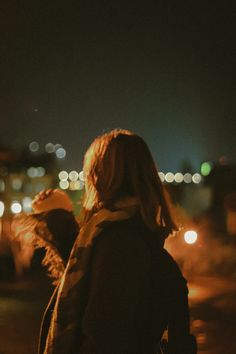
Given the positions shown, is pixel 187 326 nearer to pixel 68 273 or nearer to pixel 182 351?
pixel 182 351

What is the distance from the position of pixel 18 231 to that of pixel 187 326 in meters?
0.97

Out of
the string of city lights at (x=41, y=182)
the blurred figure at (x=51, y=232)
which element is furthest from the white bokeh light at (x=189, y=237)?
the blurred figure at (x=51, y=232)

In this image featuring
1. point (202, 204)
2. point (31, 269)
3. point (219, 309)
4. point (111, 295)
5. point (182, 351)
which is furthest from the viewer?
point (202, 204)

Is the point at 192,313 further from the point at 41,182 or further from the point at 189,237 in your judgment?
the point at 41,182

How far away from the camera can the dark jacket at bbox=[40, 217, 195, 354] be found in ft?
8.47

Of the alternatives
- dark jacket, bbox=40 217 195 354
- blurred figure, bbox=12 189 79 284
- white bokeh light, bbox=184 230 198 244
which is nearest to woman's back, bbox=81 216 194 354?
dark jacket, bbox=40 217 195 354

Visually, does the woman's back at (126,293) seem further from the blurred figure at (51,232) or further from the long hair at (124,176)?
the blurred figure at (51,232)

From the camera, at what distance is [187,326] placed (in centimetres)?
289

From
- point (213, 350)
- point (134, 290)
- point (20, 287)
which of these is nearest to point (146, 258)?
point (134, 290)

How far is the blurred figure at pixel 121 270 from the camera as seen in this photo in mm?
2598

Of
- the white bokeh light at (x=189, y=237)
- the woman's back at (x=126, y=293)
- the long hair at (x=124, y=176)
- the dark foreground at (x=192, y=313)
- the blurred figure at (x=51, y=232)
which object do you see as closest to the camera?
the woman's back at (x=126, y=293)

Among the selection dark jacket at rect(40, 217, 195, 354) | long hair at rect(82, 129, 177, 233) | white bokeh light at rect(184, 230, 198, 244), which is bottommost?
white bokeh light at rect(184, 230, 198, 244)

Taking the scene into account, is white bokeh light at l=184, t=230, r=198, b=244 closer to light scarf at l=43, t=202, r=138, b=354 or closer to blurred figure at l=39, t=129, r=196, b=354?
blurred figure at l=39, t=129, r=196, b=354

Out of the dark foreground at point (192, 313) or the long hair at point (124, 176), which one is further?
the dark foreground at point (192, 313)
